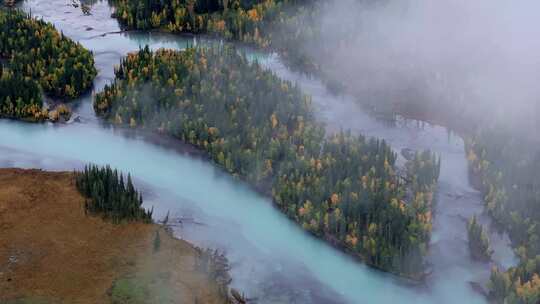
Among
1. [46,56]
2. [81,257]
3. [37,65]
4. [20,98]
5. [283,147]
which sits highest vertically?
[46,56]

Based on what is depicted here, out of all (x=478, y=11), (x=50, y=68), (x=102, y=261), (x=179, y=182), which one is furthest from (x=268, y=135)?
(x=478, y=11)

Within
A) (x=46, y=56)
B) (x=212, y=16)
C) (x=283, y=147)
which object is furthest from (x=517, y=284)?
(x=212, y=16)

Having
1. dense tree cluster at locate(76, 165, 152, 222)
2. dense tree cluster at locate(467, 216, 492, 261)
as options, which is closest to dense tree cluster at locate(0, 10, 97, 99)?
dense tree cluster at locate(76, 165, 152, 222)

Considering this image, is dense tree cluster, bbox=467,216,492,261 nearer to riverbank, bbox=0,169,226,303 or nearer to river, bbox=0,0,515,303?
river, bbox=0,0,515,303

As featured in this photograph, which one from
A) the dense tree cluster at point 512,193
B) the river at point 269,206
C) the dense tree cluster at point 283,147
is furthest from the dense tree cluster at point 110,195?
the dense tree cluster at point 512,193

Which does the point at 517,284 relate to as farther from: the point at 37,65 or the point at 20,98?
the point at 37,65

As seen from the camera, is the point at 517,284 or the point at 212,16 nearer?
the point at 517,284

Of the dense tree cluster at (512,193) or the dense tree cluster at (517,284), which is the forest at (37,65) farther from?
the dense tree cluster at (517,284)
